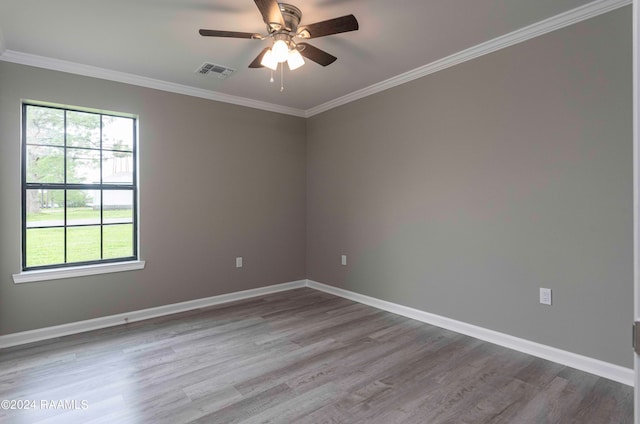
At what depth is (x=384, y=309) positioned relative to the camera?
388 cm

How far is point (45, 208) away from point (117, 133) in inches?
40.1

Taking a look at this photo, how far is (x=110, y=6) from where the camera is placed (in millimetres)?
2328

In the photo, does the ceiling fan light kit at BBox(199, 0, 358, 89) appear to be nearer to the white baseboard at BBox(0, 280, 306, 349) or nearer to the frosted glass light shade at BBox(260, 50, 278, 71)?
the frosted glass light shade at BBox(260, 50, 278, 71)

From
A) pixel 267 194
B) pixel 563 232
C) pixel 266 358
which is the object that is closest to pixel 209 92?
pixel 267 194

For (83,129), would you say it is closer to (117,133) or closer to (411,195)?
(117,133)

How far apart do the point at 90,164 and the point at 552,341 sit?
455cm

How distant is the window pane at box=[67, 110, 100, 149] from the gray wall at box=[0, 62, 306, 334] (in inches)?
7.1

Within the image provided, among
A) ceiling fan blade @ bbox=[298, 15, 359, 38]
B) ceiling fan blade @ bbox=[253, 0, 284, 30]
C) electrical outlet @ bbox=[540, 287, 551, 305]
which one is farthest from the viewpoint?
electrical outlet @ bbox=[540, 287, 551, 305]

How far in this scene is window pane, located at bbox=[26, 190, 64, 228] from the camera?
316 cm

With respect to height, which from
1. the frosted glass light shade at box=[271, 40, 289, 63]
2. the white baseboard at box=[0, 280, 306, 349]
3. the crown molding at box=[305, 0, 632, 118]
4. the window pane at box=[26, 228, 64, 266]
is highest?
the crown molding at box=[305, 0, 632, 118]

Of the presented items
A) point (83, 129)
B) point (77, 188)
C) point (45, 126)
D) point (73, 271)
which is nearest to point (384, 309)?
point (73, 271)

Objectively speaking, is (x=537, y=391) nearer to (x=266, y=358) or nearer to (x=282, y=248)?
(x=266, y=358)

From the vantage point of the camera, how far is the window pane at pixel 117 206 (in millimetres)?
3549

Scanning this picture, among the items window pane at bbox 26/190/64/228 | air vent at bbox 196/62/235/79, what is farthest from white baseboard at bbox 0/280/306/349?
air vent at bbox 196/62/235/79
